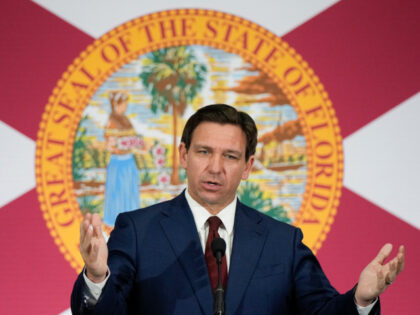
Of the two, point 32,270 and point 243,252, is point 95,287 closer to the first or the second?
point 243,252

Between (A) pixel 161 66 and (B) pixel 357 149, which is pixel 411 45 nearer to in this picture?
(B) pixel 357 149

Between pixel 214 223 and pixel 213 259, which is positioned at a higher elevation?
pixel 214 223

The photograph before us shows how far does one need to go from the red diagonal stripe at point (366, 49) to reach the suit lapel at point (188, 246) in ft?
4.89

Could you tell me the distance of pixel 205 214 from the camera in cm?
203

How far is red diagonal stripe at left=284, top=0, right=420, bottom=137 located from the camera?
3.19 m

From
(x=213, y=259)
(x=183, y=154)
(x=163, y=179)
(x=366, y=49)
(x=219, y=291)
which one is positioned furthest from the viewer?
(x=366, y=49)

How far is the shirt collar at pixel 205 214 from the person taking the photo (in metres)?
2.02

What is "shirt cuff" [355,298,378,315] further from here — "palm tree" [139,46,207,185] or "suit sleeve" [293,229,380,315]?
"palm tree" [139,46,207,185]

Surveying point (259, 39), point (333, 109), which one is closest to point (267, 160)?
point (333, 109)

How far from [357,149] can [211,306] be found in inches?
63.8

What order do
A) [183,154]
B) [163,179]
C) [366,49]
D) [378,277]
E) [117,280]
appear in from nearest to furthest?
1. [378,277]
2. [117,280]
3. [183,154]
4. [163,179]
5. [366,49]

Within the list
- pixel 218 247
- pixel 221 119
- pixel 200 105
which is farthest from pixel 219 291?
pixel 200 105

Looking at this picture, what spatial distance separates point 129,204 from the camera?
308 cm

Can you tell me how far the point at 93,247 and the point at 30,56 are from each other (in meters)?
2.00
